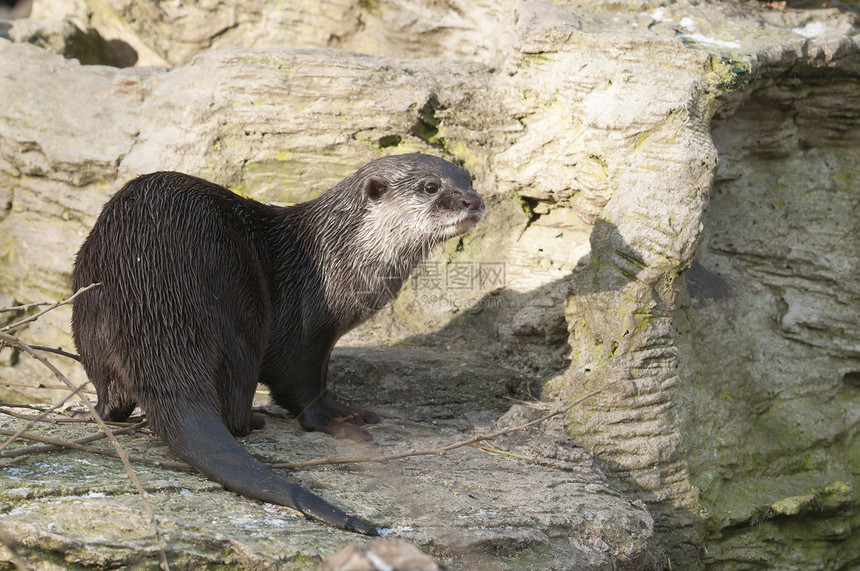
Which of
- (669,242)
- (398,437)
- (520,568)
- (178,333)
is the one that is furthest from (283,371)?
(669,242)

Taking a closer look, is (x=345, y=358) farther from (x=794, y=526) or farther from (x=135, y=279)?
(x=794, y=526)

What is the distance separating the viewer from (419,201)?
3211 mm

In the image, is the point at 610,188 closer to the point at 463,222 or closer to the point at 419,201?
the point at 463,222

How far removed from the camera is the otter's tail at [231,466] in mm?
2035

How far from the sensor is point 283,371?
3.07 metres

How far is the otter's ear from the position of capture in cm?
324

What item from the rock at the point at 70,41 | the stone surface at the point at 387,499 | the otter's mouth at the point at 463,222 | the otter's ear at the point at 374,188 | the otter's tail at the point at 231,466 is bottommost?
the stone surface at the point at 387,499

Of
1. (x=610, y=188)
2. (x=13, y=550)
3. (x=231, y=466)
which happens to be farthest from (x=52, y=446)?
(x=610, y=188)

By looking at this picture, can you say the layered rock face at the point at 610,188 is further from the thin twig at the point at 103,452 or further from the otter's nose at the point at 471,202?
the thin twig at the point at 103,452

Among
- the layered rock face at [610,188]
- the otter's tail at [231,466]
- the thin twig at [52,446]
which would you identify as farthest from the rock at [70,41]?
the otter's tail at [231,466]

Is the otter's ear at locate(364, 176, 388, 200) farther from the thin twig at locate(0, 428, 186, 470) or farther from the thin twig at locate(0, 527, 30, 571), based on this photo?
the thin twig at locate(0, 527, 30, 571)

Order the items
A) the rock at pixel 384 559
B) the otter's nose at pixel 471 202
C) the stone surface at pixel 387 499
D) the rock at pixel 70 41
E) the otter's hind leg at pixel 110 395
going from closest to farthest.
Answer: the rock at pixel 384 559
the stone surface at pixel 387 499
the otter's hind leg at pixel 110 395
the otter's nose at pixel 471 202
the rock at pixel 70 41

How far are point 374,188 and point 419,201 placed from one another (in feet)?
0.66

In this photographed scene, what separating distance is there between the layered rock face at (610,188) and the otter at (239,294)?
2.56 feet
